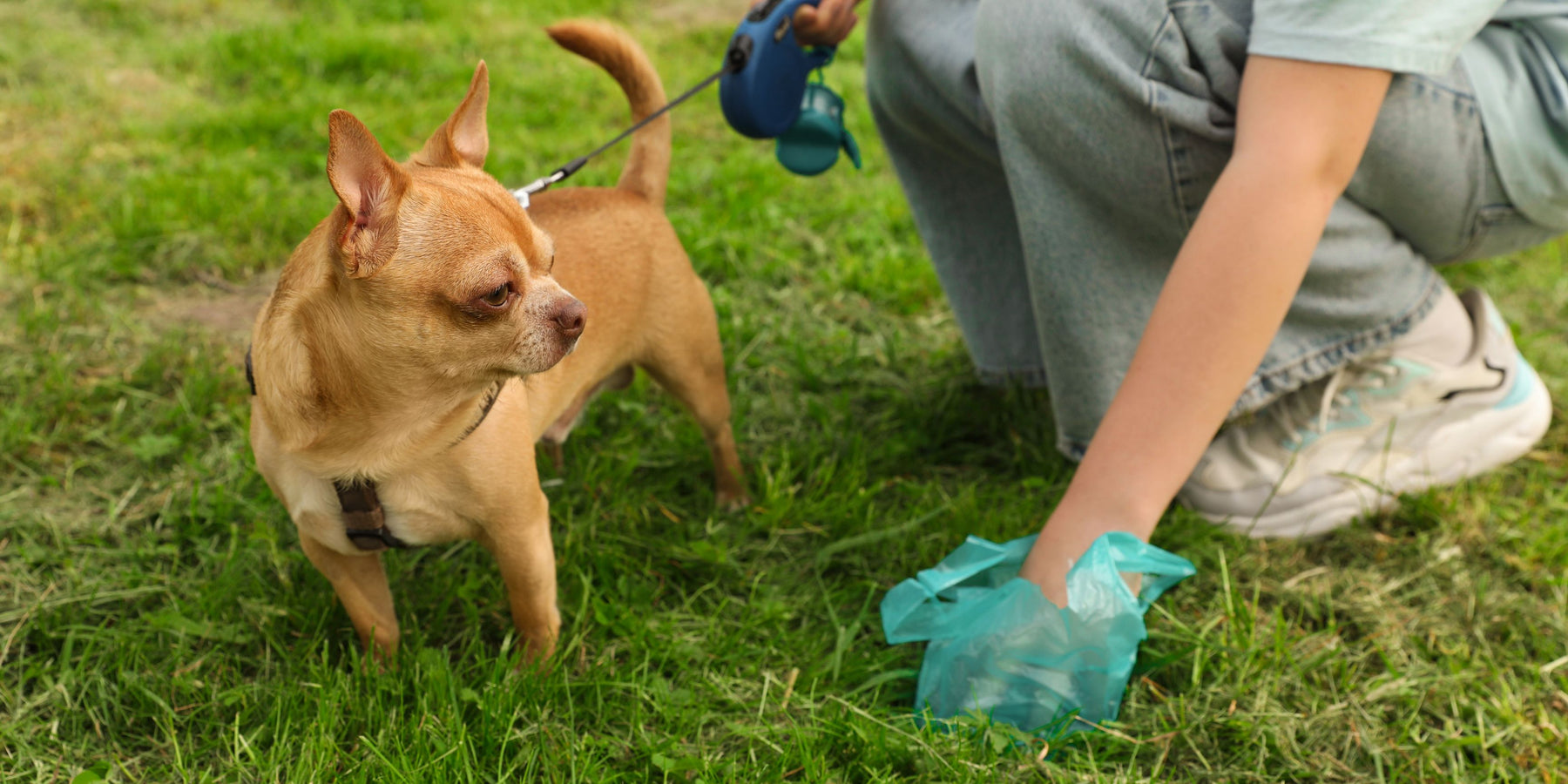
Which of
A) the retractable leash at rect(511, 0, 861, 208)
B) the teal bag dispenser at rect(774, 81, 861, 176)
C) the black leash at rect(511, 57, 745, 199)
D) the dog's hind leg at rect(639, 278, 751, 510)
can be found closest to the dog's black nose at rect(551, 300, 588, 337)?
the black leash at rect(511, 57, 745, 199)

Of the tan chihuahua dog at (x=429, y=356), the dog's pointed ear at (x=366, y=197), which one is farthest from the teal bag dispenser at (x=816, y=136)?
the dog's pointed ear at (x=366, y=197)

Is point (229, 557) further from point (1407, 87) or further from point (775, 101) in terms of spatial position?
point (1407, 87)

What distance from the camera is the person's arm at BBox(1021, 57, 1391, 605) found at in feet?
5.86

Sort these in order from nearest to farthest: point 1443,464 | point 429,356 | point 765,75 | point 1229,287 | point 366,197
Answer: point 366,197, point 429,356, point 1229,287, point 765,75, point 1443,464

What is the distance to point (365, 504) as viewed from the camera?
5.56 feet

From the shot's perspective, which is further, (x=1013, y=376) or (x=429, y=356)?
(x=1013, y=376)

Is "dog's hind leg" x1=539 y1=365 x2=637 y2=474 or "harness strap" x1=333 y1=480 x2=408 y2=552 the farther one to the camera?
"dog's hind leg" x1=539 y1=365 x2=637 y2=474

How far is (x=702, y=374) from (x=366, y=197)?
1.13 m

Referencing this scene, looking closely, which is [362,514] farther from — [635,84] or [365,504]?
[635,84]

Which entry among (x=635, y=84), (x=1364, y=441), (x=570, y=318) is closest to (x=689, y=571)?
(x=570, y=318)

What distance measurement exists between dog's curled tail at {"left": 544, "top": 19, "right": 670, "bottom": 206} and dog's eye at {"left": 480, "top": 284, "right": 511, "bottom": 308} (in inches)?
33.0

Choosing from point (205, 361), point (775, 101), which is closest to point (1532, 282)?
point (775, 101)

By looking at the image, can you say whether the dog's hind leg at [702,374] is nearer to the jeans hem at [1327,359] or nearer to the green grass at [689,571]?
the green grass at [689,571]

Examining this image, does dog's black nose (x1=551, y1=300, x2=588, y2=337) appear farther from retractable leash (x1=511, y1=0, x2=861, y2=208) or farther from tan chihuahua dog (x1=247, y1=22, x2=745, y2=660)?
retractable leash (x1=511, y1=0, x2=861, y2=208)
